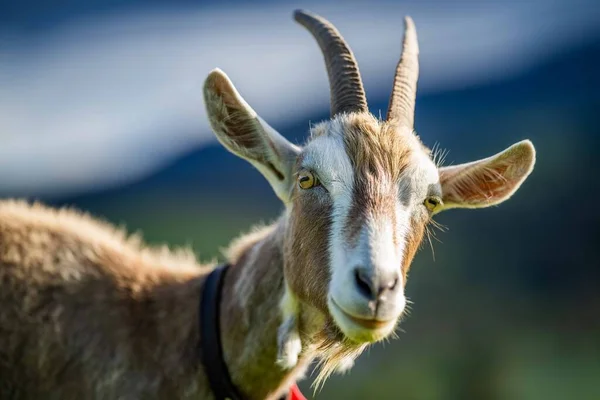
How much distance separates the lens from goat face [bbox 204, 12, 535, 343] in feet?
16.0

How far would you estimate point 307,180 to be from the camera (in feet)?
18.1

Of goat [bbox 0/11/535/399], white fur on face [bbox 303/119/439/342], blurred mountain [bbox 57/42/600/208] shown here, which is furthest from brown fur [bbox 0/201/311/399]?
blurred mountain [bbox 57/42/600/208]

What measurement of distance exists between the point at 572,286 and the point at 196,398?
3961 cm

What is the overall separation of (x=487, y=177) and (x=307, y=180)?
1.51 metres

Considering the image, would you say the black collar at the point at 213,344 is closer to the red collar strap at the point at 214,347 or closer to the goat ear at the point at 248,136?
the red collar strap at the point at 214,347

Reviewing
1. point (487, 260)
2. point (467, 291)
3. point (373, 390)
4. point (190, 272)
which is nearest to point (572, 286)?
point (487, 260)

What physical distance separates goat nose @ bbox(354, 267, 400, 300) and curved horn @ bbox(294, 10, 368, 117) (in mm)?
1557

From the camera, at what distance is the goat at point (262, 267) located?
5309 millimetres

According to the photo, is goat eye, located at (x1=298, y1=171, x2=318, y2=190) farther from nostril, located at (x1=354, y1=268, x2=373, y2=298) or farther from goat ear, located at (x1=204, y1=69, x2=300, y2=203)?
nostril, located at (x1=354, y1=268, x2=373, y2=298)

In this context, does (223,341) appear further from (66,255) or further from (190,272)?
(66,255)

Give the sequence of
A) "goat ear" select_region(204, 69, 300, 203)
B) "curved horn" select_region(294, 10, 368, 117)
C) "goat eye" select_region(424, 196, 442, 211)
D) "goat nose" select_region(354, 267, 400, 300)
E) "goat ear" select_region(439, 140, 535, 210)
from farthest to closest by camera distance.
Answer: "goat ear" select_region(439, 140, 535, 210), "curved horn" select_region(294, 10, 368, 117), "goat ear" select_region(204, 69, 300, 203), "goat eye" select_region(424, 196, 442, 211), "goat nose" select_region(354, 267, 400, 300)

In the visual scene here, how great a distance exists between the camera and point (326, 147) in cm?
557

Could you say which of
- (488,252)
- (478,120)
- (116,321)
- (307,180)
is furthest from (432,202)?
(478,120)

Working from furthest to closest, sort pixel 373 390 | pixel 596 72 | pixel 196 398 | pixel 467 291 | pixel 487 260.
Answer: pixel 596 72
pixel 487 260
pixel 467 291
pixel 373 390
pixel 196 398
